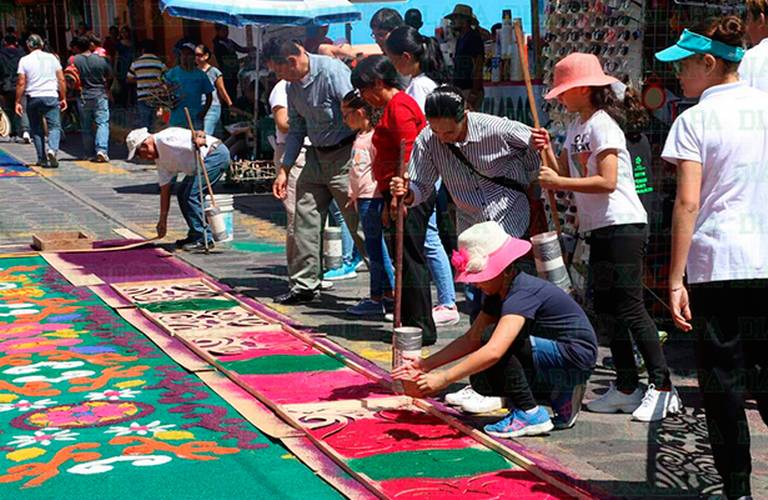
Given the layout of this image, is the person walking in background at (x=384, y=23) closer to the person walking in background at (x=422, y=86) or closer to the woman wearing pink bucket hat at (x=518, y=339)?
the person walking in background at (x=422, y=86)

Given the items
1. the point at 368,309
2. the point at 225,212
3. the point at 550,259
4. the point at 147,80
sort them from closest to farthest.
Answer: the point at 550,259, the point at 368,309, the point at 225,212, the point at 147,80

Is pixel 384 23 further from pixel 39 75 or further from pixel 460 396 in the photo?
pixel 39 75

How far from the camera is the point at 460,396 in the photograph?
543 cm

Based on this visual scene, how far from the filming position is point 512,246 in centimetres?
487

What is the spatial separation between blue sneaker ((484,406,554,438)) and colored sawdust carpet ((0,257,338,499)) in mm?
891

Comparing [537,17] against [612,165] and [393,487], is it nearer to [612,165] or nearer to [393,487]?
[612,165]

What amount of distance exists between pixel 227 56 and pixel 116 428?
1349 cm

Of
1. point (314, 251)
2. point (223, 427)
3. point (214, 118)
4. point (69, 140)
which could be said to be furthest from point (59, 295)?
point (69, 140)

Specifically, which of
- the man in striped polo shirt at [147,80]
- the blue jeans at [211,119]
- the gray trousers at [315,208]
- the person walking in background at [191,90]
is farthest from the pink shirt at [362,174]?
the man in striped polo shirt at [147,80]

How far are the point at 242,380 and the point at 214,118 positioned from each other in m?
8.06

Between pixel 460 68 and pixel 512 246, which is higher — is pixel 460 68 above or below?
above

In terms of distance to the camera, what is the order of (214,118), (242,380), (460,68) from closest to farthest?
1. (242,380)
2. (460,68)
3. (214,118)

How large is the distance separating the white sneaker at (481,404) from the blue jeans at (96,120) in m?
12.8

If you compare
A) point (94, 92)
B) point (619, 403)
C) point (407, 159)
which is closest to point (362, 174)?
point (407, 159)
